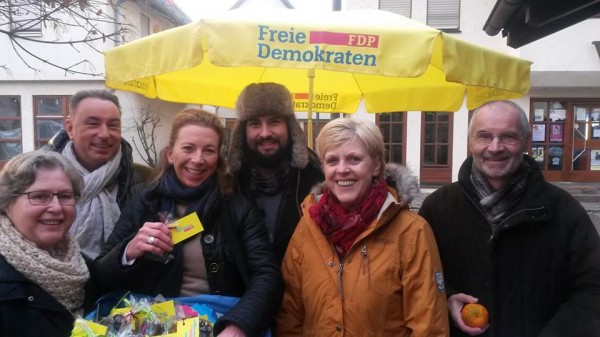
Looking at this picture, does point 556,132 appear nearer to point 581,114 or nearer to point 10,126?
point 581,114

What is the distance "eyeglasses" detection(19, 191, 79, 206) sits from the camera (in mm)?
2057

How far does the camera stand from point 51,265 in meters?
2.06

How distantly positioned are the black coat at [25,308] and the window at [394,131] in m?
13.0

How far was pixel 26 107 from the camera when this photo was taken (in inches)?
577

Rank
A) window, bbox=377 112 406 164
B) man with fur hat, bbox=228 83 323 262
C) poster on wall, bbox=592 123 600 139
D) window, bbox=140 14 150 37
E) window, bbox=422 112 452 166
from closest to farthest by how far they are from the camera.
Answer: man with fur hat, bbox=228 83 323 262 < poster on wall, bbox=592 123 600 139 < window, bbox=422 112 452 166 < window, bbox=377 112 406 164 < window, bbox=140 14 150 37

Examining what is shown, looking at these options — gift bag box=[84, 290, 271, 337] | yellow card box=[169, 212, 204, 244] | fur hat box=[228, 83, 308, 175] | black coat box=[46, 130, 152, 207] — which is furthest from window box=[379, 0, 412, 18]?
gift bag box=[84, 290, 271, 337]

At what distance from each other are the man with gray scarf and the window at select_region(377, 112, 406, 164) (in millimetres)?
12067

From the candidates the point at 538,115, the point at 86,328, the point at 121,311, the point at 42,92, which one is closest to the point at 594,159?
the point at 538,115

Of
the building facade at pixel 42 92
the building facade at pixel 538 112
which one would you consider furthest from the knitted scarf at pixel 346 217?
the building facade at pixel 42 92

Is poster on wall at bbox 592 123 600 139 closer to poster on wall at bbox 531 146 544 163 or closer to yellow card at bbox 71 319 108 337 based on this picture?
poster on wall at bbox 531 146 544 163

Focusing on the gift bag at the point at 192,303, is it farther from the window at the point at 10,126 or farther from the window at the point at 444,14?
the window at the point at 10,126

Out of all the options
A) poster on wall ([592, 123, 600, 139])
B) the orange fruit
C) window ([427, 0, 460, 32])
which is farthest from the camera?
poster on wall ([592, 123, 600, 139])

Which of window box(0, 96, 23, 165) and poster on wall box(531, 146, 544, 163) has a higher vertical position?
window box(0, 96, 23, 165)

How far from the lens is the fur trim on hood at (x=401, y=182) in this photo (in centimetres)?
240
